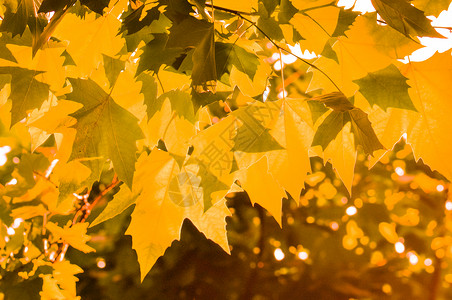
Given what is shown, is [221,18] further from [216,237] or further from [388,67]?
[216,237]

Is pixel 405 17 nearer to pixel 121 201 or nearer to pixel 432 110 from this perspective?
pixel 432 110

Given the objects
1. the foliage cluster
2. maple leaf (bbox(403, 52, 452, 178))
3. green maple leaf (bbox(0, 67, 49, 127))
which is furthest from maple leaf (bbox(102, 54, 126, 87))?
maple leaf (bbox(403, 52, 452, 178))

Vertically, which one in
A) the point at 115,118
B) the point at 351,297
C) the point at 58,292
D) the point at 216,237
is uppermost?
the point at 115,118

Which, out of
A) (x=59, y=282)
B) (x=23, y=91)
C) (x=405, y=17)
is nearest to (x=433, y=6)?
(x=405, y=17)

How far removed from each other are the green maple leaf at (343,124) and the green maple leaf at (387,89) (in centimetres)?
5

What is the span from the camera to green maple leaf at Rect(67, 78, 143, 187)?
2.11 feet

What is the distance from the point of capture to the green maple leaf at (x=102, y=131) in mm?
645

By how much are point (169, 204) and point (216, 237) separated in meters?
0.10

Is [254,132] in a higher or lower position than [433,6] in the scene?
lower

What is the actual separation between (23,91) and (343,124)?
0.54 metres

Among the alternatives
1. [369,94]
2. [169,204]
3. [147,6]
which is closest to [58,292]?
[169,204]

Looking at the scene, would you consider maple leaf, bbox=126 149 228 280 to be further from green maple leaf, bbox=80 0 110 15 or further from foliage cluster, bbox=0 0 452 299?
green maple leaf, bbox=80 0 110 15

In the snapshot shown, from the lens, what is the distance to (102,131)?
0.67 meters

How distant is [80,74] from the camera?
0.77m
